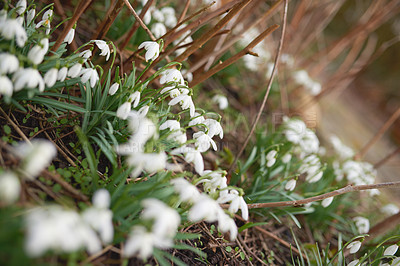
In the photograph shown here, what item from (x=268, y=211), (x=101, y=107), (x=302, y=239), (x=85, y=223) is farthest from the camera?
(x=302, y=239)

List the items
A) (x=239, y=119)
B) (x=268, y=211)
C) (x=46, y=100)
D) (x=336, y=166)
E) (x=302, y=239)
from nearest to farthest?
1. (x=46, y=100)
2. (x=268, y=211)
3. (x=302, y=239)
4. (x=336, y=166)
5. (x=239, y=119)

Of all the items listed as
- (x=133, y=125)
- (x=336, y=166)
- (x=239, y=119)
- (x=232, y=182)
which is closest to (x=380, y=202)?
(x=336, y=166)

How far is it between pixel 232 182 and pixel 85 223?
162 cm

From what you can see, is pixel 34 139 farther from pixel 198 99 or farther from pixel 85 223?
pixel 198 99

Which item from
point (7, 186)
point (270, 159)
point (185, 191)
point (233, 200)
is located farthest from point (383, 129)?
point (7, 186)

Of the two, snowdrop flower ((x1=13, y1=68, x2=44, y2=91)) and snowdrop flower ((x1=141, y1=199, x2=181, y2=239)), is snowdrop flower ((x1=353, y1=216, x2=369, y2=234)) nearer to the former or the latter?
snowdrop flower ((x1=141, y1=199, x2=181, y2=239))

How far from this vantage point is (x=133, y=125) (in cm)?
141

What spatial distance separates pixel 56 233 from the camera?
0.85 m

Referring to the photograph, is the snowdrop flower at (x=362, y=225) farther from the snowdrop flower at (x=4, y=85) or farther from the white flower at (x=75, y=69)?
the snowdrop flower at (x=4, y=85)

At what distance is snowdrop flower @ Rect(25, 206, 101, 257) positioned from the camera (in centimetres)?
81

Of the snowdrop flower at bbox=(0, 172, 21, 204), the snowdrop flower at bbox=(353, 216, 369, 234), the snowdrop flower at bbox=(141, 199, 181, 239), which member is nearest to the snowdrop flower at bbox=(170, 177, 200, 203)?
the snowdrop flower at bbox=(141, 199, 181, 239)

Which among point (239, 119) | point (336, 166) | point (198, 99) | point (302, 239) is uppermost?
point (198, 99)

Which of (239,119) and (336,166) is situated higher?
(239,119)

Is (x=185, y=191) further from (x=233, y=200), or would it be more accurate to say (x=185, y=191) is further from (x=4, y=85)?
(x=4, y=85)
